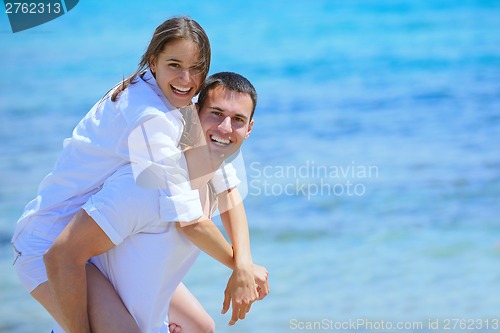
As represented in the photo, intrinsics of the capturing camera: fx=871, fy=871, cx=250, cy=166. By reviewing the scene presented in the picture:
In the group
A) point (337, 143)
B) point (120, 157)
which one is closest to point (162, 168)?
point (120, 157)

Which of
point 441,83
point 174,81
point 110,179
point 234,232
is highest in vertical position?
point 174,81

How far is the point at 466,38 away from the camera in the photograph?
12.9 meters

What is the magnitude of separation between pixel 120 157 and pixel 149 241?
0.29m

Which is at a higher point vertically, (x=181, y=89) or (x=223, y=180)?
(x=181, y=89)

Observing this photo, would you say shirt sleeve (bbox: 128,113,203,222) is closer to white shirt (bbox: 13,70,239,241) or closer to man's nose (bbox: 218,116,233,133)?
white shirt (bbox: 13,70,239,241)

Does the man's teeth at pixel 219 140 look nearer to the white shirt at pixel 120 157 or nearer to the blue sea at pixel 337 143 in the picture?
the white shirt at pixel 120 157

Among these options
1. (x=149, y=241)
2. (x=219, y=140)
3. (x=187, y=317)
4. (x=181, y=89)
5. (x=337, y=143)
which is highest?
(x=181, y=89)

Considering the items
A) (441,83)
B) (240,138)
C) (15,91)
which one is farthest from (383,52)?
(240,138)

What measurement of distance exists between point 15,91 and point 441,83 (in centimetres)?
532

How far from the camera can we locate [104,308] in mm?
2777

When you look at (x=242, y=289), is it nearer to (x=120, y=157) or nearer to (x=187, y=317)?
(x=187, y=317)

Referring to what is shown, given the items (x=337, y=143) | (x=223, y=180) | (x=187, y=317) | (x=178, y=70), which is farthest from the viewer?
(x=337, y=143)

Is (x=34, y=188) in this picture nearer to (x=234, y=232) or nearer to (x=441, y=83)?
(x=234, y=232)

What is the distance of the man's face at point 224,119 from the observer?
294cm
